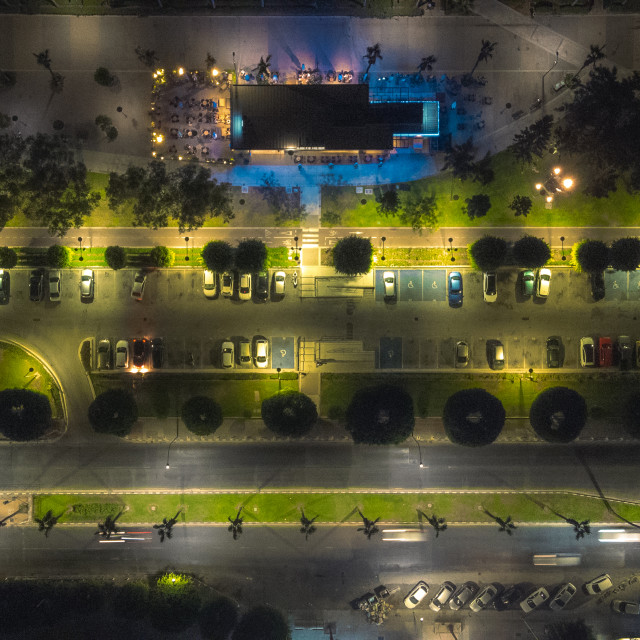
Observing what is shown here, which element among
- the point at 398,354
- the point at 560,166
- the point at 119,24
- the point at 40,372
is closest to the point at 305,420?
the point at 398,354

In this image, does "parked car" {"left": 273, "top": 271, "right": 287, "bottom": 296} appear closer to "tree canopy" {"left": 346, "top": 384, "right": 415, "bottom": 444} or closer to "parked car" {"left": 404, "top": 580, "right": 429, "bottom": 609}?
"tree canopy" {"left": 346, "top": 384, "right": 415, "bottom": 444}

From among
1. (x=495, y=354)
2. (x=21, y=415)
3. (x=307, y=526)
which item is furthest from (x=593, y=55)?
(x=21, y=415)

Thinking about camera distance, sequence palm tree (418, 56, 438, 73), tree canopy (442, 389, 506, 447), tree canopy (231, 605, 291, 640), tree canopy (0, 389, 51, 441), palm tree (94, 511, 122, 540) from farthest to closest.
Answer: palm tree (94, 511, 122, 540)
palm tree (418, 56, 438, 73)
tree canopy (231, 605, 291, 640)
tree canopy (0, 389, 51, 441)
tree canopy (442, 389, 506, 447)

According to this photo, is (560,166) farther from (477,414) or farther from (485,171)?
(477,414)

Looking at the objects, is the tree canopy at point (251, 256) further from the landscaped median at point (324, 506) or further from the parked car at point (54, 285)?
the landscaped median at point (324, 506)

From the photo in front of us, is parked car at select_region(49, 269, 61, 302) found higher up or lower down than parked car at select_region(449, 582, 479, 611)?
higher up

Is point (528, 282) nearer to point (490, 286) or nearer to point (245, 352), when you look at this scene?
point (490, 286)

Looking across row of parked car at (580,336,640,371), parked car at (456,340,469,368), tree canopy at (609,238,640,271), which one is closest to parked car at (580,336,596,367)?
row of parked car at (580,336,640,371)
